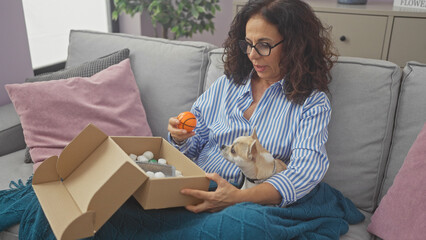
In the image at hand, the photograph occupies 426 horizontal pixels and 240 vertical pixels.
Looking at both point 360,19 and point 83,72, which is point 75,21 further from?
point 360,19

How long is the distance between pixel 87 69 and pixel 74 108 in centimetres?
22

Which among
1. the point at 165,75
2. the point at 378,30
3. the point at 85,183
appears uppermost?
the point at 378,30

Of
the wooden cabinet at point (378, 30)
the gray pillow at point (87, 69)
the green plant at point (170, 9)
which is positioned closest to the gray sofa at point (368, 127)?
the gray pillow at point (87, 69)

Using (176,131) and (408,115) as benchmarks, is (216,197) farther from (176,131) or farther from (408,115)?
(408,115)

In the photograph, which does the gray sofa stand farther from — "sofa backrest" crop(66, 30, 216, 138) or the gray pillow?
"sofa backrest" crop(66, 30, 216, 138)

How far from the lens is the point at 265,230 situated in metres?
1.05

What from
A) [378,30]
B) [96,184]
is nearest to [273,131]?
[96,184]

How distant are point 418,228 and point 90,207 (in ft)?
2.88

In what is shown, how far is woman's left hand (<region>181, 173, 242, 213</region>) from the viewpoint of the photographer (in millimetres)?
1158

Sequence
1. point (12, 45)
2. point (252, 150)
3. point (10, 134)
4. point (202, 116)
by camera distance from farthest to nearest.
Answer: point (12, 45) → point (10, 134) → point (202, 116) → point (252, 150)

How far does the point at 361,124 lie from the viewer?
4.67ft

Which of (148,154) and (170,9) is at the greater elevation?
(170,9)

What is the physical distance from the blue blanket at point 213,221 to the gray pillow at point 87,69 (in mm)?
444

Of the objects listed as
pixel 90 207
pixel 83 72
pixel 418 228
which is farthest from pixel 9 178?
pixel 418 228
